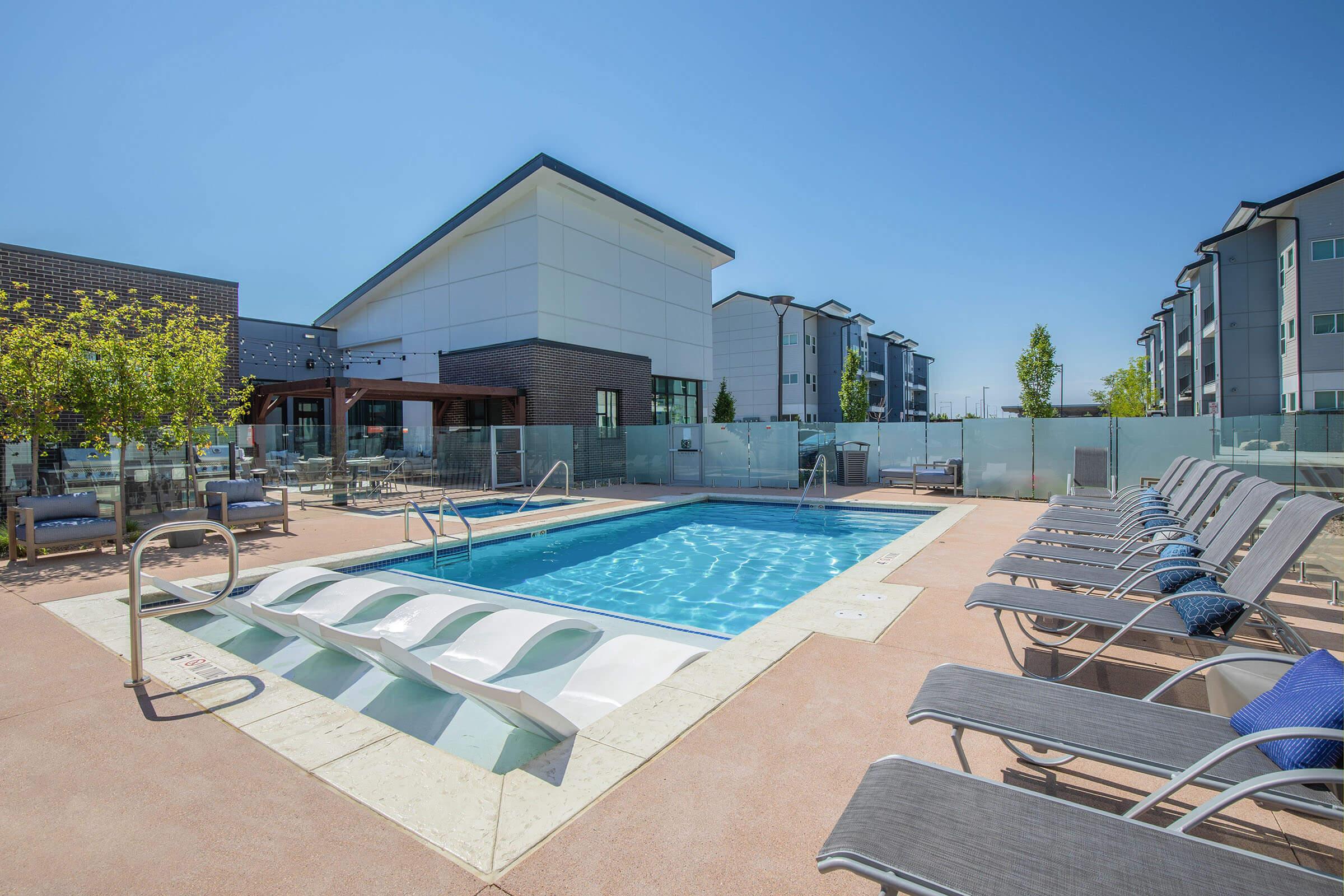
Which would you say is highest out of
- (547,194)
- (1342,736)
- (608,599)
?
(547,194)

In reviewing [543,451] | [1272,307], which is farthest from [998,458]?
[1272,307]

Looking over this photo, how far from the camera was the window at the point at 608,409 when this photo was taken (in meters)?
19.6

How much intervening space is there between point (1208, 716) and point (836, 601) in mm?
2941

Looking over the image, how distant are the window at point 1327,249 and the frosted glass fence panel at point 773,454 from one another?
23.2 meters

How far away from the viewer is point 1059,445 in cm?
1307

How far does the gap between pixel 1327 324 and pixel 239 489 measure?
3502 cm

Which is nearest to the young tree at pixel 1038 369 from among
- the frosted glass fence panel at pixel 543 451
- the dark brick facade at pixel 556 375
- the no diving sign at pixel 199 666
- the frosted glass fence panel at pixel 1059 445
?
the frosted glass fence panel at pixel 1059 445

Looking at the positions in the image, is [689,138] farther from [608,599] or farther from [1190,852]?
[1190,852]

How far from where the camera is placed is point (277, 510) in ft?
31.3

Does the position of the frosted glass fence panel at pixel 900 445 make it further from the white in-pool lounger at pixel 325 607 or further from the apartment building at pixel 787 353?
the apartment building at pixel 787 353

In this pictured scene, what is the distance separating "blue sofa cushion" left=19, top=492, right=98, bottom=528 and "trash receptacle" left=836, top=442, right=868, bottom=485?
14.3 m

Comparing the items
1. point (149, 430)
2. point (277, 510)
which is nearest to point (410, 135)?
point (149, 430)

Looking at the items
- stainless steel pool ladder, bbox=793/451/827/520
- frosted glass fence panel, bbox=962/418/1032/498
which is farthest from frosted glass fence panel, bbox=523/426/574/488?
frosted glass fence panel, bbox=962/418/1032/498

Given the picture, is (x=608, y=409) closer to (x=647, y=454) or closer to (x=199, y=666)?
(x=647, y=454)
